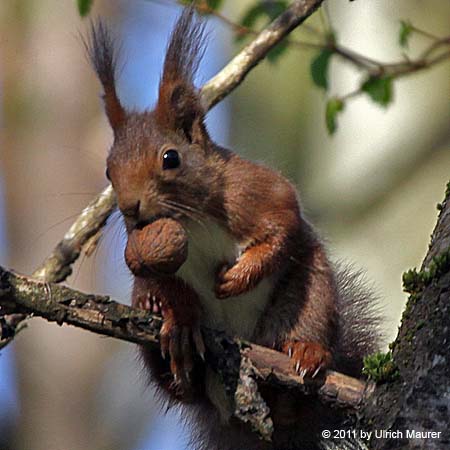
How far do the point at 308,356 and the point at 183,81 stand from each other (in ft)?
2.93

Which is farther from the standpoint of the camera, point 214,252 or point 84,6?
point 84,6

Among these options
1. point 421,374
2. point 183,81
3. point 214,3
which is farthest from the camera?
point 214,3

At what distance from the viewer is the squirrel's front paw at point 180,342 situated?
287 cm

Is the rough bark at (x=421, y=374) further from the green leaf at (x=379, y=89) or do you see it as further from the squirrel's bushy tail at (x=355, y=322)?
the green leaf at (x=379, y=89)

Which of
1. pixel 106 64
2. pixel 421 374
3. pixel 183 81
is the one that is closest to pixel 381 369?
pixel 421 374

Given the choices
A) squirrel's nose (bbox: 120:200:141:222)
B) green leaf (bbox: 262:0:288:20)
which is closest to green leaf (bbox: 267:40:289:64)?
green leaf (bbox: 262:0:288:20)

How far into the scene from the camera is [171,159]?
10.1 ft

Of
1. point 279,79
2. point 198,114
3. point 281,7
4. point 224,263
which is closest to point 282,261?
point 224,263

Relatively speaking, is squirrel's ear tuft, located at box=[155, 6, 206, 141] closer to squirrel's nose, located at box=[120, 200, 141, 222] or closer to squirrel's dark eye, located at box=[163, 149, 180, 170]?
squirrel's dark eye, located at box=[163, 149, 180, 170]

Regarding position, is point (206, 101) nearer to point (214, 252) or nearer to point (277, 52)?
point (214, 252)

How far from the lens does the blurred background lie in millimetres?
6410

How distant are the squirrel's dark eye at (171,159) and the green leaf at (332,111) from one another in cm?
123

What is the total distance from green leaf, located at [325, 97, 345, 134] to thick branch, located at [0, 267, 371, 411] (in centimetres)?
145

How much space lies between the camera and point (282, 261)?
10.4 feet
